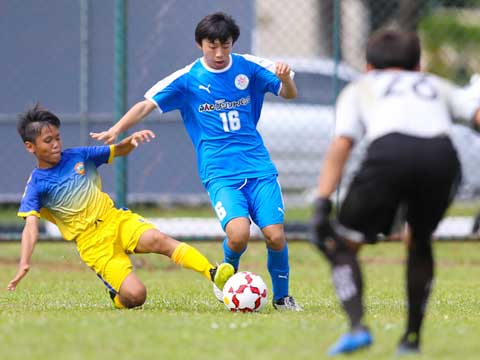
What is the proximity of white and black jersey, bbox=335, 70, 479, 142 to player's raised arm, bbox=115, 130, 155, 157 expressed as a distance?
2213 millimetres

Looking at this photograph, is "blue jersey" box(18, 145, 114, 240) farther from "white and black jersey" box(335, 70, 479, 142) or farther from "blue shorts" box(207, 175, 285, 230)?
"white and black jersey" box(335, 70, 479, 142)

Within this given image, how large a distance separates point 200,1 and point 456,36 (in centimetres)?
935

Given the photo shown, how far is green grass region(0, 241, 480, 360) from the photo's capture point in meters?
5.32

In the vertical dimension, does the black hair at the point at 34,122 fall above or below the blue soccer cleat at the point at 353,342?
above

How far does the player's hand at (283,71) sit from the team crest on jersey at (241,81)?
0.98 feet

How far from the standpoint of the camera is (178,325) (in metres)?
6.09

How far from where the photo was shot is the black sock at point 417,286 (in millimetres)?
5348

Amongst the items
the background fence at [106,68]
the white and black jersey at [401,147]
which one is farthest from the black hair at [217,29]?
the background fence at [106,68]

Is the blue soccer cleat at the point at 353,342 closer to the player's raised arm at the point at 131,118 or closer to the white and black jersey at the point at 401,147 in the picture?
the white and black jersey at the point at 401,147

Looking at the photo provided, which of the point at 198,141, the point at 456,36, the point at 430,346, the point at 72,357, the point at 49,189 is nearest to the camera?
the point at 72,357

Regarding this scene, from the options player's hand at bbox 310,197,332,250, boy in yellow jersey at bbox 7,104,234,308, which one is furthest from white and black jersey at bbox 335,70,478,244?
boy in yellow jersey at bbox 7,104,234,308

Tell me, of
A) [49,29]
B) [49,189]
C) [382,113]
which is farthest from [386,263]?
[382,113]

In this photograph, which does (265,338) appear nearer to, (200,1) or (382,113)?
(382,113)

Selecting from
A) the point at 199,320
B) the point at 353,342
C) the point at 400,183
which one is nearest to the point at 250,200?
the point at 199,320
